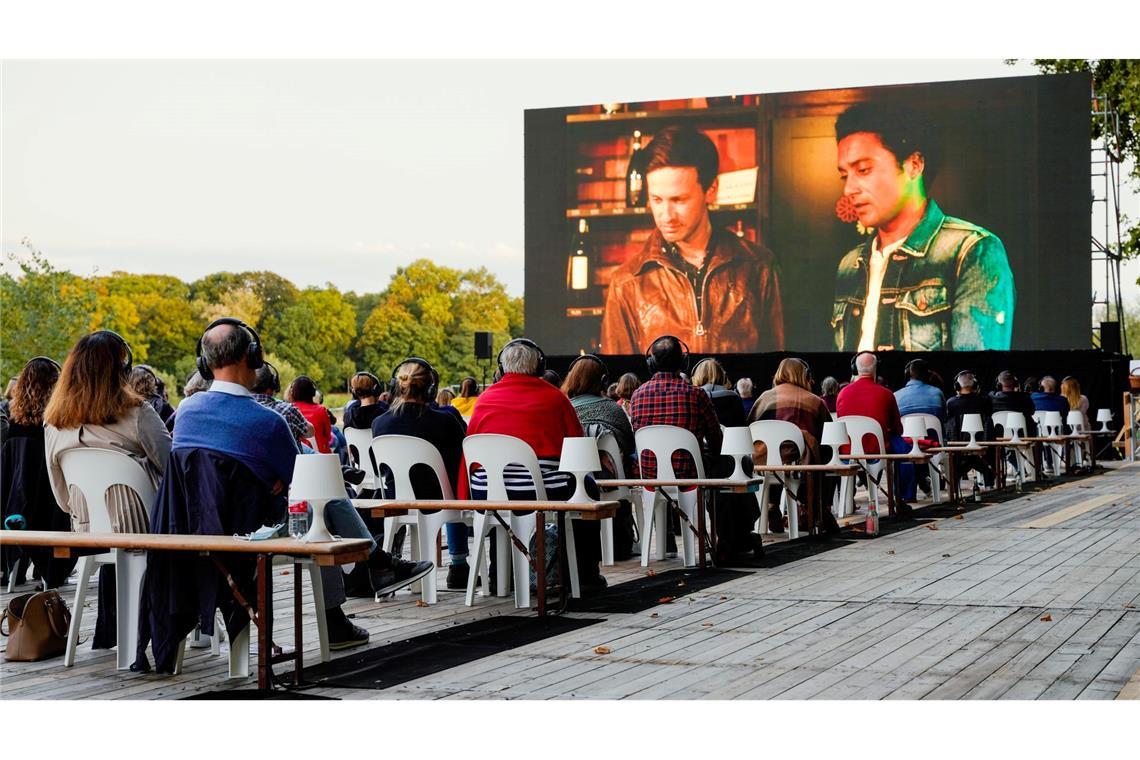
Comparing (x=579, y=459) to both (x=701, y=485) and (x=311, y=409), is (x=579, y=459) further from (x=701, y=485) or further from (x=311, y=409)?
(x=311, y=409)

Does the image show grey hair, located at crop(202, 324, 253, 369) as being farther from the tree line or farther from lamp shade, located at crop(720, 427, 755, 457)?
the tree line

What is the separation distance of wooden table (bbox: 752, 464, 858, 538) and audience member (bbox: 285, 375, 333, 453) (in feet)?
8.98

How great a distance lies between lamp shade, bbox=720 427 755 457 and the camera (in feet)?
25.6

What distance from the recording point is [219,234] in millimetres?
64062

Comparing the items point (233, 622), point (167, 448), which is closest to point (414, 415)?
point (167, 448)

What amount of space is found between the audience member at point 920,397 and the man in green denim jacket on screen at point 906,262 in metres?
7.51

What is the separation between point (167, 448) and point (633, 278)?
1668cm

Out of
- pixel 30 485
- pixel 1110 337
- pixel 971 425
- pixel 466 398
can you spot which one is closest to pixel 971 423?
pixel 971 425

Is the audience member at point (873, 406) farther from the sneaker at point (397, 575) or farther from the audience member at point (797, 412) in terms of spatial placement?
the sneaker at point (397, 575)

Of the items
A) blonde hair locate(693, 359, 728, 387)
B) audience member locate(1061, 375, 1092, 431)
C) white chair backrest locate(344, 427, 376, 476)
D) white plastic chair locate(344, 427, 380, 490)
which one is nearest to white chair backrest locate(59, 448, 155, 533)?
white plastic chair locate(344, 427, 380, 490)

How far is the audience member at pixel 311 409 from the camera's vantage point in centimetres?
815

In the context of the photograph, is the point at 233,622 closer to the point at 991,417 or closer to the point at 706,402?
the point at 706,402

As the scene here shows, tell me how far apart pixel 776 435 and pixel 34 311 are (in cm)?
4881

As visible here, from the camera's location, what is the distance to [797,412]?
9.70m
